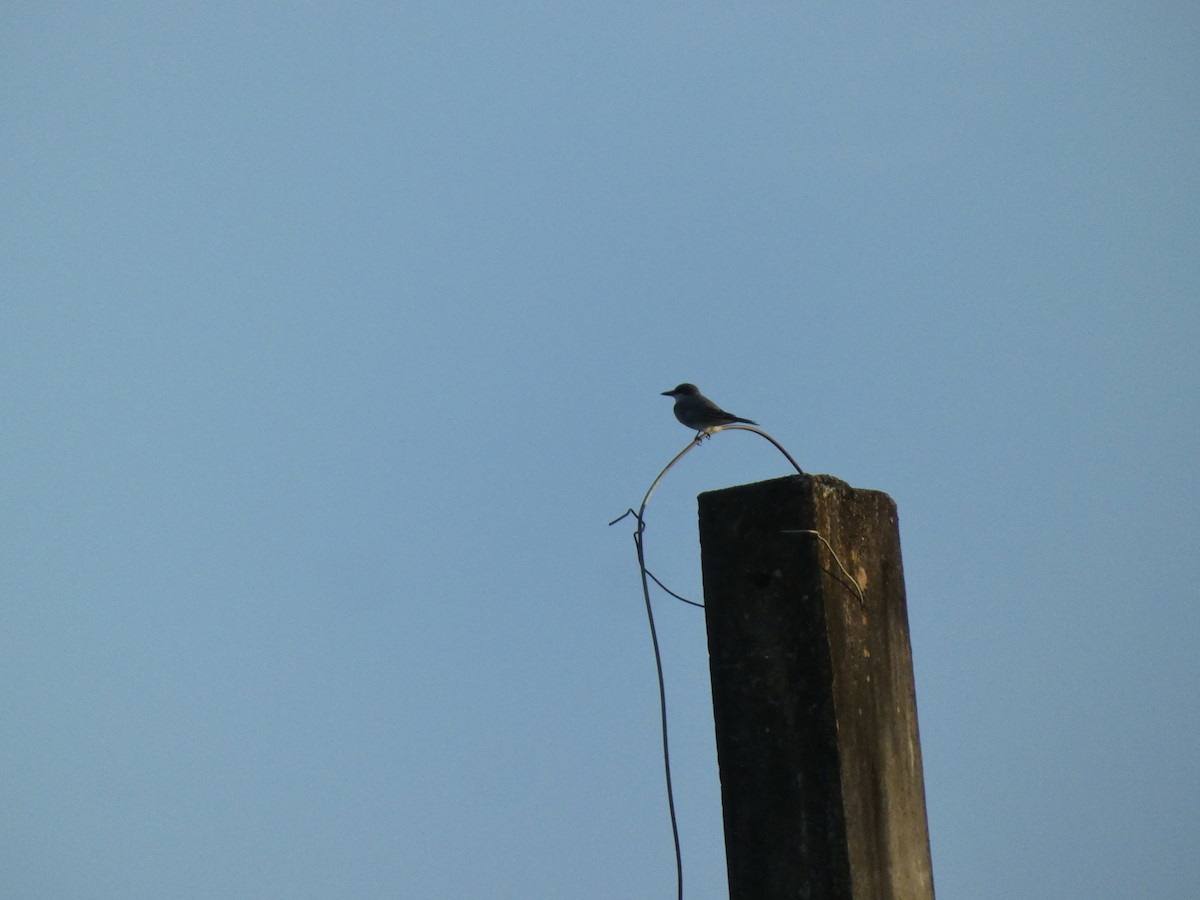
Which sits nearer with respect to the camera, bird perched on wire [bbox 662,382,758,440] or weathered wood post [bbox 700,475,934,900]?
weathered wood post [bbox 700,475,934,900]

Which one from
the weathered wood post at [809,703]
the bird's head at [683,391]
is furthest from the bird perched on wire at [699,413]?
the weathered wood post at [809,703]

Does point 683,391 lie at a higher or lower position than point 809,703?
higher

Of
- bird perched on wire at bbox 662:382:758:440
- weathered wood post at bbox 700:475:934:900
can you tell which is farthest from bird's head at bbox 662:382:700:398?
weathered wood post at bbox 700:475:934:900

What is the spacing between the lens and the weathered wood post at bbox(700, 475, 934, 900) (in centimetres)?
383

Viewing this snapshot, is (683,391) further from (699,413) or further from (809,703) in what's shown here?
(809,703)

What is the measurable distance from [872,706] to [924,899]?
0.66 metres

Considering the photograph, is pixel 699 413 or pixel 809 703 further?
pixel 699 413

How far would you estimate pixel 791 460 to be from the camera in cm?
438

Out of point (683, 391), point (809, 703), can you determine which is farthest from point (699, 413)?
point (809, 703)

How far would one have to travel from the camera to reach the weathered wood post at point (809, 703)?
3.83m

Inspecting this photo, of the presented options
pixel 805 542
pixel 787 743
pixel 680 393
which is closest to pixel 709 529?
pixel 805 542

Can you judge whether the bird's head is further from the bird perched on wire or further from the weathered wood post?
the weathered wood post

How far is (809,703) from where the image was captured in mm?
3906

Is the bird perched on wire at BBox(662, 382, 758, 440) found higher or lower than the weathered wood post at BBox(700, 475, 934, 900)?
higher
